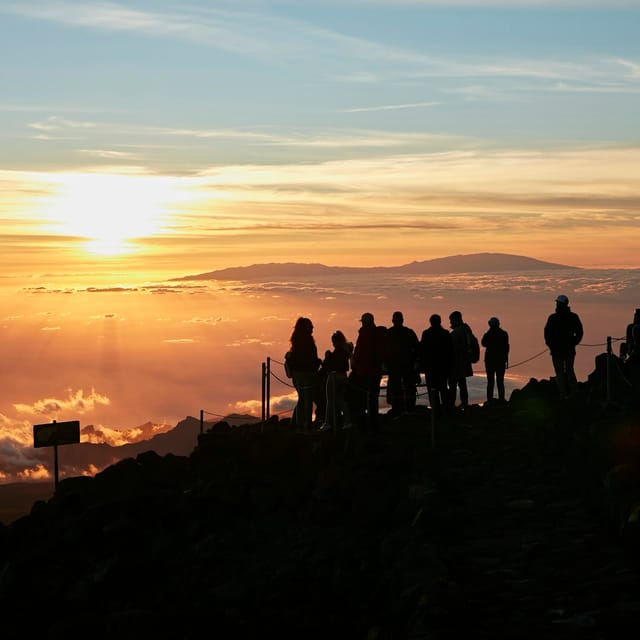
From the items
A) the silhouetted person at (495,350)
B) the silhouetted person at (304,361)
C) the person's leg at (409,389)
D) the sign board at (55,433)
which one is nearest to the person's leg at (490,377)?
the silhouetted person at (495,350)

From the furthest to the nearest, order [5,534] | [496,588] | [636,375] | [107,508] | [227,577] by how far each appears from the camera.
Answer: [636,375], [5,534], [107,508], [227,577], [496,588]

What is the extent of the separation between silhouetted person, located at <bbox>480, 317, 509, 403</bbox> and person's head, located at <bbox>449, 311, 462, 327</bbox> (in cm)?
93

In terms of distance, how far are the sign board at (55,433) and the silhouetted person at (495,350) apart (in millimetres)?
11555

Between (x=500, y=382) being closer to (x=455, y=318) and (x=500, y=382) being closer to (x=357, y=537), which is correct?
(x=455, y=318)

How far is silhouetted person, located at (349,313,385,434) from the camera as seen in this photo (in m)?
18.4

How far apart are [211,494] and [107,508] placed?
78.2 inches

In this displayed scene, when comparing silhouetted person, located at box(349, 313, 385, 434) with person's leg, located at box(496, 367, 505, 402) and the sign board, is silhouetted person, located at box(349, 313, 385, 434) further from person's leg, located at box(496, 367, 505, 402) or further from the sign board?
the sign board

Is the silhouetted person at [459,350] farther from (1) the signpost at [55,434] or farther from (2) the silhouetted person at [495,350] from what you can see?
(1) the signpost at [55,434]

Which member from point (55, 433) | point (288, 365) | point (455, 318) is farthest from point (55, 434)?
point (455, 318)

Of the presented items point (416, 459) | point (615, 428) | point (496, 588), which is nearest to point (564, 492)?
point (615, 428)

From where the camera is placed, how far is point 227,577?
1405 centimetres

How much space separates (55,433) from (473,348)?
12.6 m

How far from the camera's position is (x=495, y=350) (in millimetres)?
21906

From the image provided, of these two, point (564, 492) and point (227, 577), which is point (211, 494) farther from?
point (564, 492)
